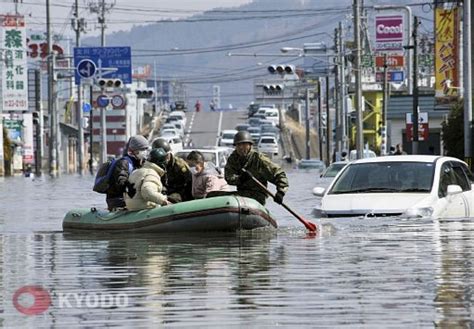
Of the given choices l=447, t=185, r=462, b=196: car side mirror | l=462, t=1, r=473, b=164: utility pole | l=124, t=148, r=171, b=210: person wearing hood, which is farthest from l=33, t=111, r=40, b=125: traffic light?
l=447, t=185, r=462, b=196: car side mirror

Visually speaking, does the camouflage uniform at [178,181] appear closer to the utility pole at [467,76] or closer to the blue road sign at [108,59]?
the utility pole at [467,76]

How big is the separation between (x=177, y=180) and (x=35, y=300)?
9.47 metres

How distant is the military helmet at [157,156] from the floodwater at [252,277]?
1.07m

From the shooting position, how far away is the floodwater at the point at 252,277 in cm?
1164

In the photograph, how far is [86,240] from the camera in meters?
21.6

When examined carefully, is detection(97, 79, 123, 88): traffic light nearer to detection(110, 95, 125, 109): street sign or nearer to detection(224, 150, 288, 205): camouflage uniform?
detection(110, 95, 125, 109): street sign

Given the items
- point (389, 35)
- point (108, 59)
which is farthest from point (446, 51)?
point (389, 35)

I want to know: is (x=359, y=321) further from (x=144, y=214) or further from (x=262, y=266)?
(x=144, y=214)

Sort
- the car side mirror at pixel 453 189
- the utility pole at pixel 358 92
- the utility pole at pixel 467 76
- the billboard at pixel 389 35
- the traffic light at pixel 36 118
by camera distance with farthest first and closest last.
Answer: the traffic light at pixel 36 118 < the billboard at pixel 389 35 < the utility pole at pixel 358 92 < the utility pole at pixel 467 76 < the car side mirror at pixel 453 189

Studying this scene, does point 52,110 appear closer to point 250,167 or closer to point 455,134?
point 455,134

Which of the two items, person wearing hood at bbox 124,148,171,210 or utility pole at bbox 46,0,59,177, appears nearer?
person wearing hood at bbox 124,148,171,210

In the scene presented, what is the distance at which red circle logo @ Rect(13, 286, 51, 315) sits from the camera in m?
12.4

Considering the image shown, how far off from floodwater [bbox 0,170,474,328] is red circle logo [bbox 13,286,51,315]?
1 cm

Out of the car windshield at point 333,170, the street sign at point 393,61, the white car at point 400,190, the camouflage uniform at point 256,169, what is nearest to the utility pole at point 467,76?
the car windshield at point 333,170
